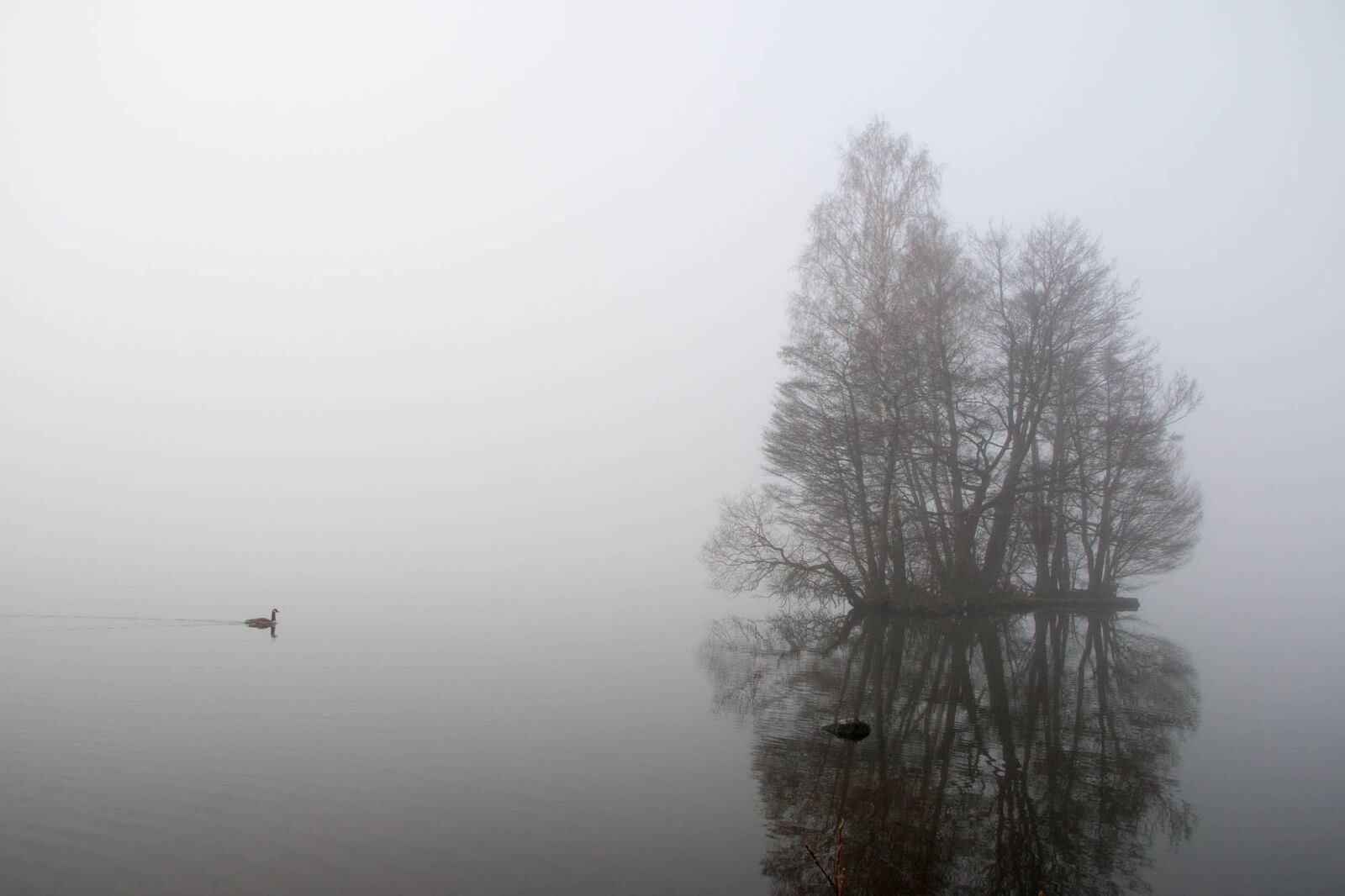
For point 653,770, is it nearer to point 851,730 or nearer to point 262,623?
point 851,730

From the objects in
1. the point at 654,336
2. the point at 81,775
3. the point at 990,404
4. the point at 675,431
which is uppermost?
the point at 654,336

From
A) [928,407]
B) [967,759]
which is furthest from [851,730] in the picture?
[928,407]

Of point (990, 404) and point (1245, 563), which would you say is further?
point (1245, 563)

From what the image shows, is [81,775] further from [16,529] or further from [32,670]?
[16,529]

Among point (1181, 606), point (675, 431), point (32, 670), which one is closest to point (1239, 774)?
point (32, 670)

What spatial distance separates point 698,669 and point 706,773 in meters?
6.73

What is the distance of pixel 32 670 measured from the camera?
14.6 metres

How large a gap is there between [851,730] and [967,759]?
1.47 meters

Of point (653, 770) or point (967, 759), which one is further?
point (967, 759)

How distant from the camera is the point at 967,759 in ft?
31.0

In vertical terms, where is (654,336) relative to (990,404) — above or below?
above

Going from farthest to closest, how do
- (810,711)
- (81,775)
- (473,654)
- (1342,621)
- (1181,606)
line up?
(1181,606) → (1342,621) → (473,654) → (810,711) → (81,775)

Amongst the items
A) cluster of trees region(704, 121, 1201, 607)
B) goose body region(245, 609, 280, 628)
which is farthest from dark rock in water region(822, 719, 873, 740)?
goose body region(245, 609, 280, 628)

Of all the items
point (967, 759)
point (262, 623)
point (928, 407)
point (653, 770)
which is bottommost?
point (653, 770)
